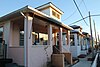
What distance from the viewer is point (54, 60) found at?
1090cm

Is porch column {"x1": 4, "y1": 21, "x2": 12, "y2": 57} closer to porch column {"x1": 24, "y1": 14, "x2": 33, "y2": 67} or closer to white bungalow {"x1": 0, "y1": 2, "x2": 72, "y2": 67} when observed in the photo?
white bungalow {"x1": 0, "y1": 2, "x2": 72, "y2": 67}

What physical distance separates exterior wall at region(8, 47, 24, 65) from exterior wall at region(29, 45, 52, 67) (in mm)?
790

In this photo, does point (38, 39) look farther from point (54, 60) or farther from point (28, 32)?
point (28, 32)

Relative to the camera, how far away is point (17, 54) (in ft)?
31.3

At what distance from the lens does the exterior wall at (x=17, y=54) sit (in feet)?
30.4

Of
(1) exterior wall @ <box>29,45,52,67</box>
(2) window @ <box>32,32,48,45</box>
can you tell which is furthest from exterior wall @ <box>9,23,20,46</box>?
(2) window @ <box>32,32,48,45</box>

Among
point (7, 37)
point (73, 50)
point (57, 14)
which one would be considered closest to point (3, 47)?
point (7, 37)

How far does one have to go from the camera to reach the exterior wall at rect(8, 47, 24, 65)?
9.27 m

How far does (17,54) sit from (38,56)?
1401mm

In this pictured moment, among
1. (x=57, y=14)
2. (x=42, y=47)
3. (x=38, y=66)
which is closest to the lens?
(x=38, y=66)

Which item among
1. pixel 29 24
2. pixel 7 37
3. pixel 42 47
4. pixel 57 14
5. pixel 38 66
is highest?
pixel 57 14

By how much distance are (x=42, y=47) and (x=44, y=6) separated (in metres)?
6.35

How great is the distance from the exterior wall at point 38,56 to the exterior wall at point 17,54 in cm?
79

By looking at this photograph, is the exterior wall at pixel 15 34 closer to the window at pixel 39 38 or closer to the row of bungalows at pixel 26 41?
the row of bungalows at pixel 26 41
